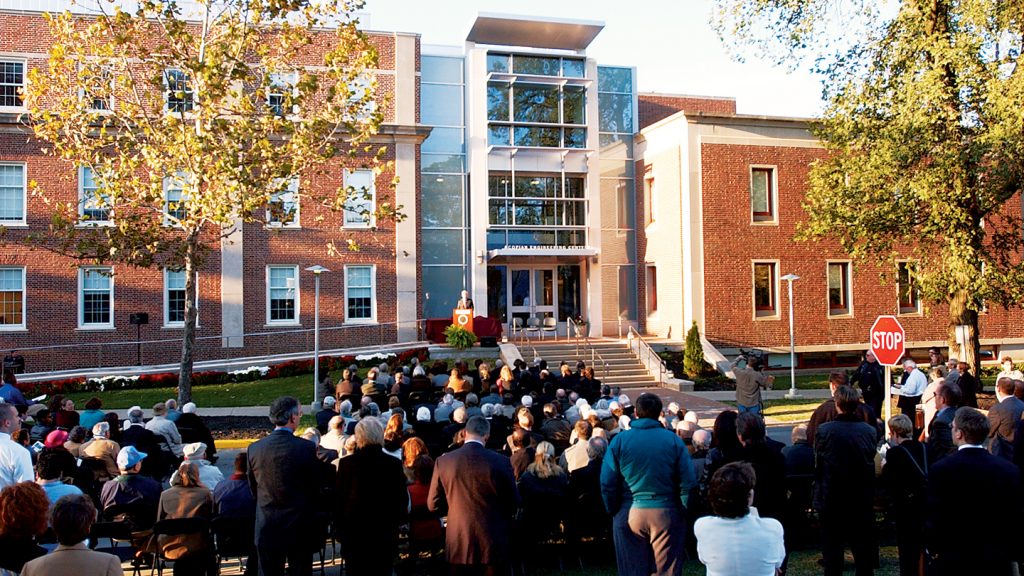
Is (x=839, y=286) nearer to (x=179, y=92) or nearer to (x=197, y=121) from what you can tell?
(x=197, y=121)

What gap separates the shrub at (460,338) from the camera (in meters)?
24.2

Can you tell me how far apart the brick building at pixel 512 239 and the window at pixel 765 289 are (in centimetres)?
9

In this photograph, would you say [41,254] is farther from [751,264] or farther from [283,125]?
[751,264]

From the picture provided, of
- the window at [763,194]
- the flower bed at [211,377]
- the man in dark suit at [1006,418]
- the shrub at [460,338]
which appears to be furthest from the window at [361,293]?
the man in dark suit at [1006,418]

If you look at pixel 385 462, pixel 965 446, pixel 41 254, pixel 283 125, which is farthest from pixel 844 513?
pixel 41 254

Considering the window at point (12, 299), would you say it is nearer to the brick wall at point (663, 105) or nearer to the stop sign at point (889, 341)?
the brick wall at point (663, 105)

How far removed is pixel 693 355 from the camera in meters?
24.5

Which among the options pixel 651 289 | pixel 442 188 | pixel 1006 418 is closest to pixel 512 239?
pixel 442 188

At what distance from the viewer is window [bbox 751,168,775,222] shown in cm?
2798

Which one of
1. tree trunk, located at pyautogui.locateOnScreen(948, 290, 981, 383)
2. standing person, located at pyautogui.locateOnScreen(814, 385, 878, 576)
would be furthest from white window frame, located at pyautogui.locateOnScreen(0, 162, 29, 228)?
tree trunk, located at pyautogui.locateOnScreen(948, 290, 981, 383)

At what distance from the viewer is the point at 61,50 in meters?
13.9

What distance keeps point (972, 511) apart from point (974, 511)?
0.04 feet

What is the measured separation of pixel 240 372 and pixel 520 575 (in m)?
18.0

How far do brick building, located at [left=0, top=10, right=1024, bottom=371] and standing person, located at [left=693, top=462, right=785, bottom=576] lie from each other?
21660 mm
